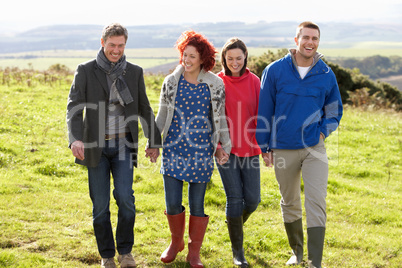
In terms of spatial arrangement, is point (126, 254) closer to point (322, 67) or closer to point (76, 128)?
point (76, 128)

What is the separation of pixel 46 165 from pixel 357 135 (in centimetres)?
833

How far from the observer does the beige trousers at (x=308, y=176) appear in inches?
172

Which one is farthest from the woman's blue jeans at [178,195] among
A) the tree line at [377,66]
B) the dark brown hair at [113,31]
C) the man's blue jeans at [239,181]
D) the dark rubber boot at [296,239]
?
the tree line at [377,66]

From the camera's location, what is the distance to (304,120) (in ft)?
14.5

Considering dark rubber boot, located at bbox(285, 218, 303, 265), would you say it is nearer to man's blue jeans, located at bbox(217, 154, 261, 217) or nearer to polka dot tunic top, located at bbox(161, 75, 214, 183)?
man's blue jeans, located at bbox(217, 154, 261, 217)

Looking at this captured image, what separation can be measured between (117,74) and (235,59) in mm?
1202

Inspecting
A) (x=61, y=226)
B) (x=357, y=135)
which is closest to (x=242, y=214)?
(x=61, y=226)

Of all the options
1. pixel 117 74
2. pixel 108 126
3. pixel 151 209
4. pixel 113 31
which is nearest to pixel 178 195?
pixel 108 126

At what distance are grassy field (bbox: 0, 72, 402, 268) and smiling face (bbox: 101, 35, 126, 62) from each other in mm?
2110

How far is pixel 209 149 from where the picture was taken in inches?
177

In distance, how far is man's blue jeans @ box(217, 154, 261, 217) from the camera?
4598 millimetres

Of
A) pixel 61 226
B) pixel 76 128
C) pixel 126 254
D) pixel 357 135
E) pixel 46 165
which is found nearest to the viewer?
pixel 76 128

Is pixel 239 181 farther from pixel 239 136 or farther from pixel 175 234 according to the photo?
pixel 175 234

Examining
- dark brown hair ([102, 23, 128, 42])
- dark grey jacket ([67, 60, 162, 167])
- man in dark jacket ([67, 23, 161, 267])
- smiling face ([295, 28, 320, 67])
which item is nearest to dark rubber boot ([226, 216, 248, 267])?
man in dark jacket ([67, 23, 161, 267])
